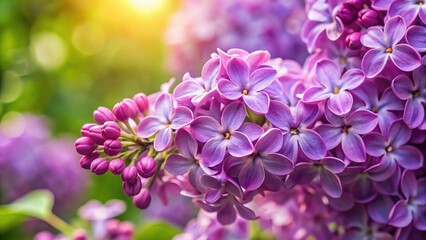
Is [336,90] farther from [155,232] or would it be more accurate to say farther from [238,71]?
[155,232]

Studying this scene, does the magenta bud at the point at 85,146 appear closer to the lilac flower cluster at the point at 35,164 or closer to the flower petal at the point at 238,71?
the flower petal at the point at 238,71

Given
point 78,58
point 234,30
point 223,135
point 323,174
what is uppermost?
point 223,135

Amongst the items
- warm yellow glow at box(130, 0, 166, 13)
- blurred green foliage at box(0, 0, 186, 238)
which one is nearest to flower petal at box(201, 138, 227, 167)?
blurred green foliage at box(0, 0, 186, 238)

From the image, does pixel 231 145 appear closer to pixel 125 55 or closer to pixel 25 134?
pixel 25 134

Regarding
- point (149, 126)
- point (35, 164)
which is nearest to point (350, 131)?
point (149, 126)

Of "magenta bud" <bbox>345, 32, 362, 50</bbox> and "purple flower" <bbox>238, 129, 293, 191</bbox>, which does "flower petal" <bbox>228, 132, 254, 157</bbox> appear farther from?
"magenta bud" <bbox>345, 32, 362, 50</bbox>

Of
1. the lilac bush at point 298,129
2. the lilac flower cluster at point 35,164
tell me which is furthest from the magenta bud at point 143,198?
the lilac flower cluster at point 35,164
